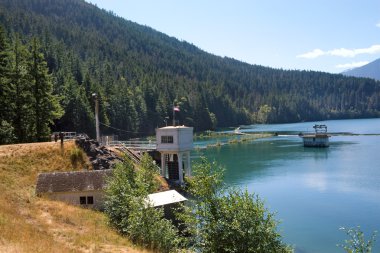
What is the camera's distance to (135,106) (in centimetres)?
16725

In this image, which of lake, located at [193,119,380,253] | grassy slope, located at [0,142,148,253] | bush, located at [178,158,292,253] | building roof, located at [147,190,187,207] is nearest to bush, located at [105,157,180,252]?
grassy slope, located at [0,142,148,253]

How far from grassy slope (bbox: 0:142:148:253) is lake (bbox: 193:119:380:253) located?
13.4m

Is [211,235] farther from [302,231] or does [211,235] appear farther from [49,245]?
[302,231]

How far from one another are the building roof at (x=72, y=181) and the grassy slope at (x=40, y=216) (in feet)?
4.92

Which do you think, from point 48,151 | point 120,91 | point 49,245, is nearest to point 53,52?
point 120,91

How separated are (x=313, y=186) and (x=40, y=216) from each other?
162 ft

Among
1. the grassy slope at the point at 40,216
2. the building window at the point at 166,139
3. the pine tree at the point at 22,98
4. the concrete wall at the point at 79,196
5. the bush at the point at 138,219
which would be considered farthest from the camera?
the pine tree at the point at 22,98

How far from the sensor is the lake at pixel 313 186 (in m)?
43.0

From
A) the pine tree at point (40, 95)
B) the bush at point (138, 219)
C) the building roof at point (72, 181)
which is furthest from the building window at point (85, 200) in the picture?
the pine tree at point (40, 95)

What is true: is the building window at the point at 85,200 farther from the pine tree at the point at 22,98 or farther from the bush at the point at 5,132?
the pine tree at the point at 22,98

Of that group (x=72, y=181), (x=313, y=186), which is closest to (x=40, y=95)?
(x=72, y=181)

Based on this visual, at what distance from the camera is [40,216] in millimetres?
31906

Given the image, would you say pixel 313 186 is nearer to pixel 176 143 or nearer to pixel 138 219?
pixel 176 143

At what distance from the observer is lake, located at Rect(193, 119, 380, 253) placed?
141ft
